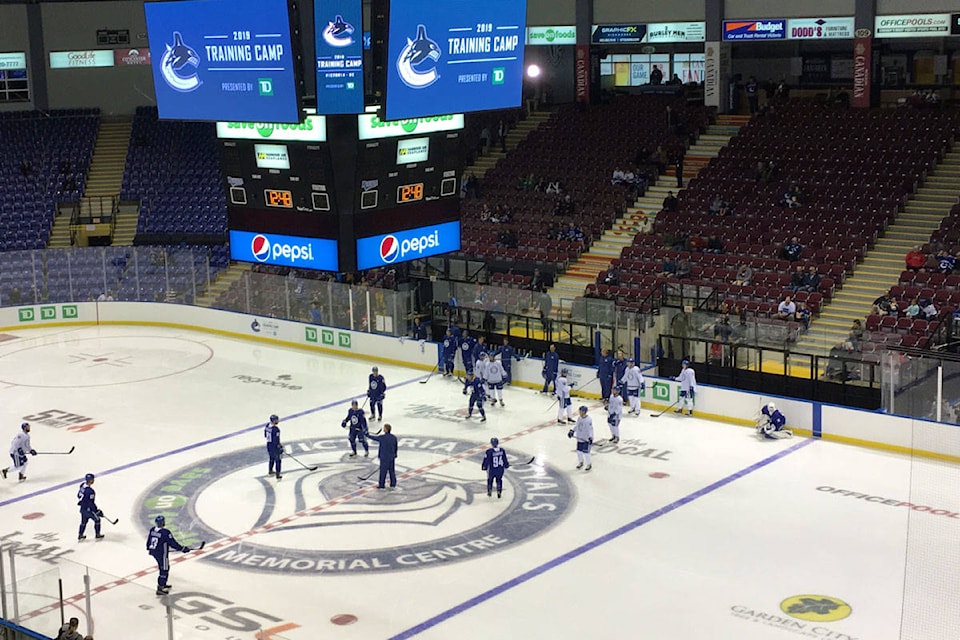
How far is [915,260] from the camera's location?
2886 centimetres

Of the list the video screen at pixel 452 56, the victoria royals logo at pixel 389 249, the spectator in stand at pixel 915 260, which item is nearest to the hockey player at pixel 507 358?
the victoria royals logo at pixel 389 249

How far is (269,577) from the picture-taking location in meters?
17.4

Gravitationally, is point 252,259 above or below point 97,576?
above

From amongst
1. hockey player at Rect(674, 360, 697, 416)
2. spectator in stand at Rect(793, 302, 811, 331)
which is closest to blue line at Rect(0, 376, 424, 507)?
hockey player at Rect(674, 360, 697, 416)

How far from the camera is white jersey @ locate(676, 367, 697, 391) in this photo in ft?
82.3

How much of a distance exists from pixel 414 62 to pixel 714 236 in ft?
41.8

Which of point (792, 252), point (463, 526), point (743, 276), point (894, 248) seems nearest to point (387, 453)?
point (463, 526)

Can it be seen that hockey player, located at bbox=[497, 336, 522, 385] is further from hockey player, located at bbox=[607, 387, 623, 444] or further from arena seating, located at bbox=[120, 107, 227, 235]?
arena seating, located at bbox=[120, 107, 227, 235]

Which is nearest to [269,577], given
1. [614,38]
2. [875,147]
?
[875,147]

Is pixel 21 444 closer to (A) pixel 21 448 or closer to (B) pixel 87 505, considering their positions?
(A) pixel 21 448

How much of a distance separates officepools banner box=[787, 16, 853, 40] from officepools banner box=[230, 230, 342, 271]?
1830 centimetres

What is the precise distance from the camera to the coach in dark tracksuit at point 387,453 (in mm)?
20734

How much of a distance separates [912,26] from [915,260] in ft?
28.8

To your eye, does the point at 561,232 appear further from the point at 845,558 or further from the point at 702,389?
the point at 845,558
